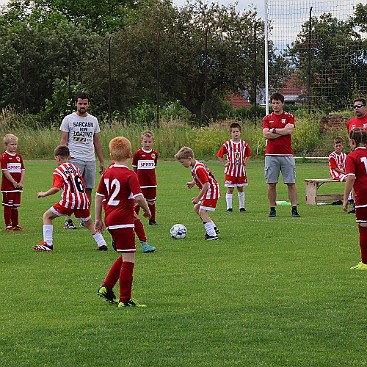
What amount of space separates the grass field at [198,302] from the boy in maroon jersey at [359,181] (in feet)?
1.27

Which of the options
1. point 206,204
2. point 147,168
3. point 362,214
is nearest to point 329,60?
point 147,168

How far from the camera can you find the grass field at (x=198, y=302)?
6738 millimetres

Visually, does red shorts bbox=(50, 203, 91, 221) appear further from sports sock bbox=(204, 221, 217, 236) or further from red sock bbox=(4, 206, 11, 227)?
red sock bbox=(4, 206, 11, 227)

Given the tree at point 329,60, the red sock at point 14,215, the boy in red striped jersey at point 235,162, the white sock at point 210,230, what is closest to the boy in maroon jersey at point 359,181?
the white sock at point 210,230

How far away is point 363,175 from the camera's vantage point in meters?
10.5

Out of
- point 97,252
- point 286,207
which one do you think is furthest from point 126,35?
point 97,252

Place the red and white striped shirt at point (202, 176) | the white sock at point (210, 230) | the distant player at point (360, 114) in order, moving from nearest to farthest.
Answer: the red and white striped shirt at point (202, 176) < the white sock at point (210, 230) < the distant player at point (360, 114)

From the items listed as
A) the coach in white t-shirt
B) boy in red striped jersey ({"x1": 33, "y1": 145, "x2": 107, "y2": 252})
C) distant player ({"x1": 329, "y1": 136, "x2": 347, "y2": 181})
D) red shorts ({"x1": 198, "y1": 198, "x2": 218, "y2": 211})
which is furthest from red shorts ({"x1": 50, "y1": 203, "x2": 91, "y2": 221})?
distant player ({"x1": 329, "y1": 136, "x2": 347, "y2": 181})

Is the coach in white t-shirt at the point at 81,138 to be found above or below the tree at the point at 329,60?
below

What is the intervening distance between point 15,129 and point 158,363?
3473 centimetres

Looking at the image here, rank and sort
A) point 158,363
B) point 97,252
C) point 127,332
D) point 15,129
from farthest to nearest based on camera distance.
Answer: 1. point 15,129
2. point 97,252
3. point 127,332
4. point 158,363

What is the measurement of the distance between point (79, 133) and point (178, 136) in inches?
846

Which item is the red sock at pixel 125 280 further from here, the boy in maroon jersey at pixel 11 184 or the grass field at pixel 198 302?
the boy in maroon jersey at pixel 11 184

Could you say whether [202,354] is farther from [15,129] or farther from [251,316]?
[15,129]
